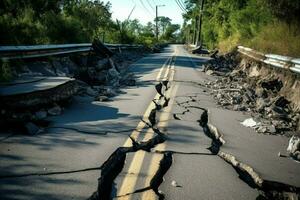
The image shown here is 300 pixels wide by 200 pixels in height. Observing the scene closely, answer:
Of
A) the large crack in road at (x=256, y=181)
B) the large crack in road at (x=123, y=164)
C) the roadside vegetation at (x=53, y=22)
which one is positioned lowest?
the large crack in road at (x=256, y=181)

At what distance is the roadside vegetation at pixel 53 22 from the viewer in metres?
12.0

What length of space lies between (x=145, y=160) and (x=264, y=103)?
497 centimetres

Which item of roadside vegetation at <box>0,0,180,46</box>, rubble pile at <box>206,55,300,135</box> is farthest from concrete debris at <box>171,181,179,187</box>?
roadside vegetation at <box>0,0,180,46</box>

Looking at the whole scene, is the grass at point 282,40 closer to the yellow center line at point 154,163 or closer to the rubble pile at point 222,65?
the rubble pile at point 222,65

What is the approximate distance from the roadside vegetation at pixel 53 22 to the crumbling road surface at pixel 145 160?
546cm

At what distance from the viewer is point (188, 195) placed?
3848mm

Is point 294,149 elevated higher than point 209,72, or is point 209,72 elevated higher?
point 294,149

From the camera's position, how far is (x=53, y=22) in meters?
16.3

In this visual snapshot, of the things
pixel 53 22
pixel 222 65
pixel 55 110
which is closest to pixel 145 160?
pixel 55 110

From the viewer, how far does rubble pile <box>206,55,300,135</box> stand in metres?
7.12

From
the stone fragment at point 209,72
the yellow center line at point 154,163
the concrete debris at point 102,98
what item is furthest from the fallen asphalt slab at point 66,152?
the stone fragment at point 209,72

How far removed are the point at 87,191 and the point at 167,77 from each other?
34.4 ft

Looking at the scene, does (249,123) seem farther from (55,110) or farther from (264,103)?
(55,110)

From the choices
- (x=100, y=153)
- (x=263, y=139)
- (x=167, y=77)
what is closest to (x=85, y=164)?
(x=100, y=153)
